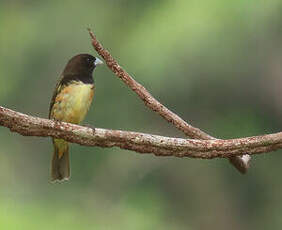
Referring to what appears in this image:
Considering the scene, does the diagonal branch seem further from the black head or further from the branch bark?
the black head

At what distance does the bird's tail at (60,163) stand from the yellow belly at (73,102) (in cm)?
31

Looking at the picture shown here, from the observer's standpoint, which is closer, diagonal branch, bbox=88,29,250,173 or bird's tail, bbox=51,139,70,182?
diagonal branch, bbox=88,29,250,173

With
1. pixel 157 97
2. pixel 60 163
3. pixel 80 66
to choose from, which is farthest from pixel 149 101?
pixel 157 97

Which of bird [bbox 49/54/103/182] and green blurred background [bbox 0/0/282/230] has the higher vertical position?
green blurred background [bbox 0/0/282/230]

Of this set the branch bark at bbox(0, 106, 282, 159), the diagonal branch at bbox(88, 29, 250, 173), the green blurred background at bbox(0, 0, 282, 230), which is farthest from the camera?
the green blurred background at bbox(0, 0, 282, 230)

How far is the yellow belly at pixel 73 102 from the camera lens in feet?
19.8

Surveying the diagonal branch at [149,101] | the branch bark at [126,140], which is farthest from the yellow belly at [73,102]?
the branch bark at [126,140]

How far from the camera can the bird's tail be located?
6168 mm

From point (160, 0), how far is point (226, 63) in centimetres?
161

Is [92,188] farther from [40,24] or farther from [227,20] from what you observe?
[227,20]

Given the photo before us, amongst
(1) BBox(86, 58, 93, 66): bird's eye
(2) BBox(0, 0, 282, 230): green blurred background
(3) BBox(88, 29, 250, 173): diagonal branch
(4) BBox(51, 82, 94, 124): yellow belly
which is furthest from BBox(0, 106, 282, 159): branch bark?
(2) BBox(0, 0, 282, 230): green blurred background

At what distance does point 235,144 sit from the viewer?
14.3 ft

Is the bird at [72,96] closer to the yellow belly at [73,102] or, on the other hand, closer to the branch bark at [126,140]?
the yellow belly at [73,102]

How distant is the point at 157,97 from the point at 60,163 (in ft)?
24.3
